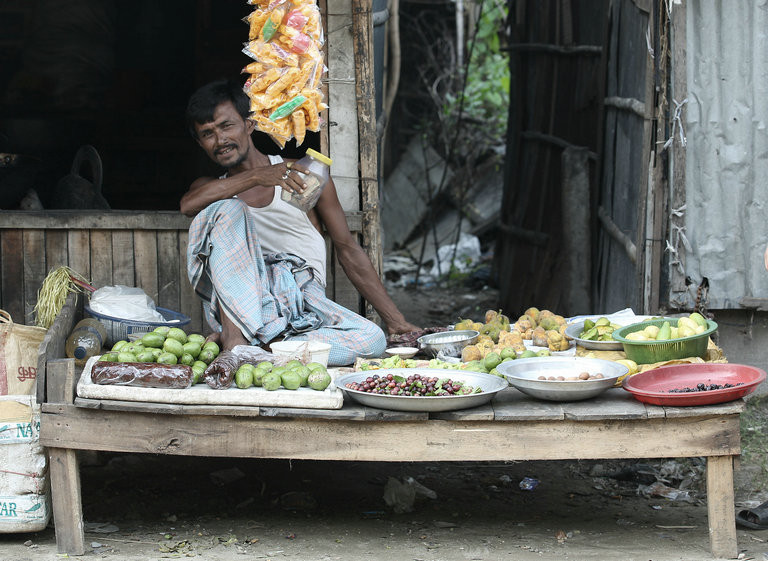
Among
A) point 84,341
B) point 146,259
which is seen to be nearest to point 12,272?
point 146,259

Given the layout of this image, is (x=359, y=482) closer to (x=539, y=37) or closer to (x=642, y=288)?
(x=642, y=288)

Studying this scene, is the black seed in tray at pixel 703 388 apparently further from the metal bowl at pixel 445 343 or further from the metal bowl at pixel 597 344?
the metal bowl at pixel 445 343

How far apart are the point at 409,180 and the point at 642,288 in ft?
22.9

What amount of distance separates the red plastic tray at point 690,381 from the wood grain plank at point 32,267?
291 cm

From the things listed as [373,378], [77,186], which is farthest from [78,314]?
[373,378]

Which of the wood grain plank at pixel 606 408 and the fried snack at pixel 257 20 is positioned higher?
the fried snack at pixel 257 20

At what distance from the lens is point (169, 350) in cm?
361

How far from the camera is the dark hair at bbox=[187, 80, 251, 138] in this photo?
13.4 feet

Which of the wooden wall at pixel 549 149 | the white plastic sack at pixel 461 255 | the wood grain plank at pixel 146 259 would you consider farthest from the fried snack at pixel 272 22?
the white plastic sack at pixel 461 255

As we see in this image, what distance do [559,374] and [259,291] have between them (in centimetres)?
129

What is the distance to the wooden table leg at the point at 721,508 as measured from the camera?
3316mm

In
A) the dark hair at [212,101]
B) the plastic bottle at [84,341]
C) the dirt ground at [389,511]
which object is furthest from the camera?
the dark hair at [212,101]

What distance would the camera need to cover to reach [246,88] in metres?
3.82

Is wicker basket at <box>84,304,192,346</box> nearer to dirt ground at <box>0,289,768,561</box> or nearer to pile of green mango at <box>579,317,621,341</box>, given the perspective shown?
dirt ground at <box>0,289,768,561</box>
